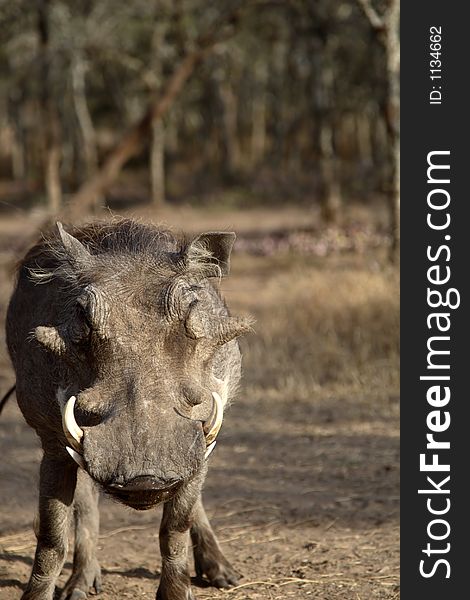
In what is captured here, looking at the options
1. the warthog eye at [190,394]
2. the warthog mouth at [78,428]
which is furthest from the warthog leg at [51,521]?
the warthog eye at [190,394]

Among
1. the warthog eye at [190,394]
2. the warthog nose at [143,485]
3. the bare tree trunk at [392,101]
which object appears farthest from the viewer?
the bare tree trunk at [392,101]

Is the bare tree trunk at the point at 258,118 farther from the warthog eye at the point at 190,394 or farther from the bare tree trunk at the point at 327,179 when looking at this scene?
the warthog eye at the point at 190,394

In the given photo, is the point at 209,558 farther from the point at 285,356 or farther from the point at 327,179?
the point at 327,179

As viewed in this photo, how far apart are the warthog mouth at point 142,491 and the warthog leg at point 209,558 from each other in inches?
53.4

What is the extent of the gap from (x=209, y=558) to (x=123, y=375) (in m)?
1.61

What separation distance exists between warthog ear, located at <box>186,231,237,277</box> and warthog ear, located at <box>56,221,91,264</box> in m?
0.37

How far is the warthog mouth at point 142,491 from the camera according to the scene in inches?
119

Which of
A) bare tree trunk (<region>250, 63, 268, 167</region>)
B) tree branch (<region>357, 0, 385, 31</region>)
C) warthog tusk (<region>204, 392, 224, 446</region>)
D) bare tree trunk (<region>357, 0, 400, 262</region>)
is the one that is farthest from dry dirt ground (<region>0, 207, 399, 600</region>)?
bare tree trunk (<region>250, 63, 268, 167</region>)

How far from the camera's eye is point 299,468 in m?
6.27

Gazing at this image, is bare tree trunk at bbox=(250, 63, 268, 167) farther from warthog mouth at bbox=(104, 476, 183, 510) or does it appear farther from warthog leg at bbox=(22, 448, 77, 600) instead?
warthog mouth at bbox=(104, 476, 183, 510)

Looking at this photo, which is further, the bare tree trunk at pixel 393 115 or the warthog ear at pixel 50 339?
the bare tree trunk at pixel 393 115

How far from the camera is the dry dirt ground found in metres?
4.61

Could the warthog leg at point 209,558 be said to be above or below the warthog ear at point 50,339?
below

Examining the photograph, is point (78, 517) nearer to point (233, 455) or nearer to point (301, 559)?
point (301, 559)
